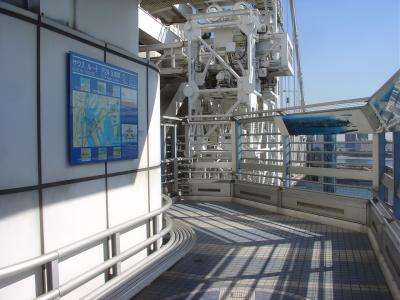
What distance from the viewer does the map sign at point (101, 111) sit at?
3.26 metres

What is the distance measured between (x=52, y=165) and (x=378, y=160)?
4619mm

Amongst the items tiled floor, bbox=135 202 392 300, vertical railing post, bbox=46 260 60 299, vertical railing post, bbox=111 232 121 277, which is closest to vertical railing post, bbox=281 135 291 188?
tiled floor, bbox=135 202 392 300

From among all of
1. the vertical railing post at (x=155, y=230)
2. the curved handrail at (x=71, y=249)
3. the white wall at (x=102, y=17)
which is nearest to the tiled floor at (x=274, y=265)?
the vertical railing post at (x=155, y=230)

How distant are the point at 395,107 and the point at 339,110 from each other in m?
2.29

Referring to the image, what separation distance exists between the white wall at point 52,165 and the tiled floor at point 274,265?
0.82 meters

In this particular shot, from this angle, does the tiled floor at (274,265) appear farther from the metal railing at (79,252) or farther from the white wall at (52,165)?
the white wall at (52,165)

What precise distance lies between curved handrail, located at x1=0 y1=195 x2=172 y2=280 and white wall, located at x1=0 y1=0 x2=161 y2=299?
0.11 meters

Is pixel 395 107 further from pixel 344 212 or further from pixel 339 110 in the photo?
pixel 344 212

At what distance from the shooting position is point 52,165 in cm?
303

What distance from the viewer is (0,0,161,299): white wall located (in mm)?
2639

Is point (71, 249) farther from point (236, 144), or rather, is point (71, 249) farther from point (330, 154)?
point (330, 154)

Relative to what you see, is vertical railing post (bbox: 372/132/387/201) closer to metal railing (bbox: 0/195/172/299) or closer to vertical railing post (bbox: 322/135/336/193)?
vertical railing post (bbox: 322/135/336/193)

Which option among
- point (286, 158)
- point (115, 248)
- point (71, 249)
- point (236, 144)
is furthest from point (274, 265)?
point (236, 144)

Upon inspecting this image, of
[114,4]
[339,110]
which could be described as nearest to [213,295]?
[114,4]
